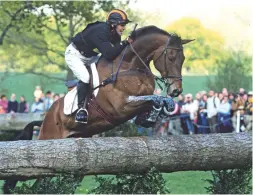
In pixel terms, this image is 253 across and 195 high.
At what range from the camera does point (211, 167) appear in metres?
7.17

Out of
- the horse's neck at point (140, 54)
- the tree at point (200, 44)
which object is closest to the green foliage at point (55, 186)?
the horse's neck at point (140, 54)

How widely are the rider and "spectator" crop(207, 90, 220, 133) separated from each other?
10618mm

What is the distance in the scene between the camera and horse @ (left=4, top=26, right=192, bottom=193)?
1020 cm

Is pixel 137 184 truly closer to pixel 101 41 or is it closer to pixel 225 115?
pixel 101 41

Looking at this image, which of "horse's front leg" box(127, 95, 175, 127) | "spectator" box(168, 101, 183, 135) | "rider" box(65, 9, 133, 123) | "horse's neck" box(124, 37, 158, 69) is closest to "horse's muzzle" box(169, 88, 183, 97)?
"horse's front leg" box(127, 95, 175, 127)

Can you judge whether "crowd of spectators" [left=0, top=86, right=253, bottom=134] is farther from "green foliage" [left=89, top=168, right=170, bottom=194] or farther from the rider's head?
"green foliage" [left=89, top=168, right=170, bottom=194]

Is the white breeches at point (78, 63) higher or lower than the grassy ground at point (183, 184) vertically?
higher

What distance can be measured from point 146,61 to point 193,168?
11.9 feet

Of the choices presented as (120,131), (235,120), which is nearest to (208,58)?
(235,120)

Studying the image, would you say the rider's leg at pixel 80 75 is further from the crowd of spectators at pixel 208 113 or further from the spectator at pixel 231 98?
the spectator at pixel 231 98

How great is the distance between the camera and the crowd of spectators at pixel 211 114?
20.1 metres

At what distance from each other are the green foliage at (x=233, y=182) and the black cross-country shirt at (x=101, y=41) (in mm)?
3265

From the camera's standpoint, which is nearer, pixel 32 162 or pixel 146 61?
pixel 32 162

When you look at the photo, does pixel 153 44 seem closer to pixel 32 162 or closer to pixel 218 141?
pixel 218 141
